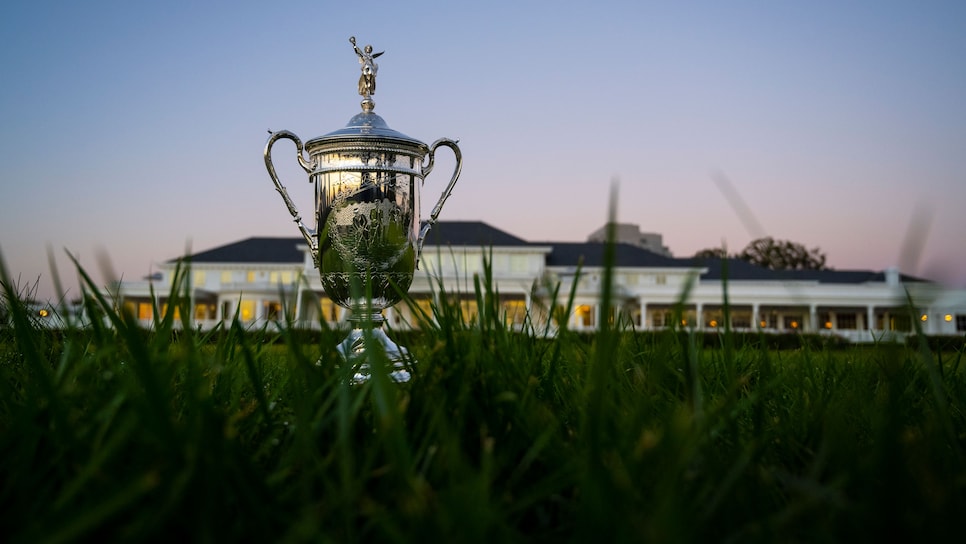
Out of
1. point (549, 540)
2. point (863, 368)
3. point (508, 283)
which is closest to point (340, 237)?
point (863, 368)

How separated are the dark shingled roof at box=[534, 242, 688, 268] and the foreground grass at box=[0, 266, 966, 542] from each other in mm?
50813

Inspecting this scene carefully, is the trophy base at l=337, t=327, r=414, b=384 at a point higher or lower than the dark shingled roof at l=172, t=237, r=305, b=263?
lower

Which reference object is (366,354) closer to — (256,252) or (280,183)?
(280,183)

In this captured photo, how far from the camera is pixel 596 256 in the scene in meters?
59.1

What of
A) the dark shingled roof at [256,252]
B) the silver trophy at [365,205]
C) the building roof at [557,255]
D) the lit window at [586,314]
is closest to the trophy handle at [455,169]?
the silver trophy at [365,205]

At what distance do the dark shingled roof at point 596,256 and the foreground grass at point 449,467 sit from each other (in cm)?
5081

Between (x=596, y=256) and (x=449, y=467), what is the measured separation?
58787 mm

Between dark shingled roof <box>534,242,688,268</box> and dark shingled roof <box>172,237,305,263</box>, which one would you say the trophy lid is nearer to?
dark shingled roof <box>534,242,688,268</box>

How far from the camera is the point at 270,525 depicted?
0.90 meters

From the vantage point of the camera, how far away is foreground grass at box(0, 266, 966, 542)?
78 cm

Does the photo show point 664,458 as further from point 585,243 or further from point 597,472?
point 585,243

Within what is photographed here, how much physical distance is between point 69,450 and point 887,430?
1089 millimetres

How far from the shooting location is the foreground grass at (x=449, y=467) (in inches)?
30.6

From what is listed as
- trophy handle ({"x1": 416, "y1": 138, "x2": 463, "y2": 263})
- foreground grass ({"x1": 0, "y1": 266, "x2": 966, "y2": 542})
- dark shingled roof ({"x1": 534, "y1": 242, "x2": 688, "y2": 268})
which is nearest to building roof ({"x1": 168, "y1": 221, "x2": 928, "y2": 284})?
dark shingled roof ({"x1": 534, "y1": 242, "x2": 688, "y2": 268})
